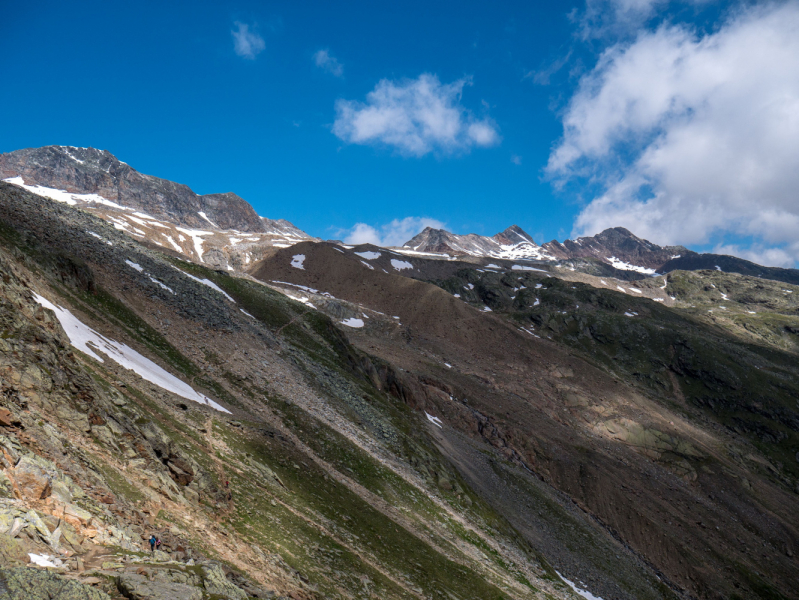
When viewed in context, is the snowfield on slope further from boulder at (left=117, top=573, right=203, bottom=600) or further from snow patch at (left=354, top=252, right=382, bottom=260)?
snow patch at (left=354, top=252, right=382, bottom=260)

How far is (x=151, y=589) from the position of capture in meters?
9.73

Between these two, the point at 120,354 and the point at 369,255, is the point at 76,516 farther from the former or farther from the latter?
the point at 369,255

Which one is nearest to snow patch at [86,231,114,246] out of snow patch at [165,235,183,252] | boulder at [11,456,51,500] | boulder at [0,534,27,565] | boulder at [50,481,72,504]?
boulder at [11,456,51,500]

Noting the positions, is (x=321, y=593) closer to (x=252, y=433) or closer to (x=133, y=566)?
(x=133, y=566)

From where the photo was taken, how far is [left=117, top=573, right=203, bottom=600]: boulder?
9.38 metres

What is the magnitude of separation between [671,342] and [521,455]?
10168cm

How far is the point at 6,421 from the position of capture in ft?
41.4

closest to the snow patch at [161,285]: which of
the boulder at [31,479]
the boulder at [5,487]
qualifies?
the boulder at [31,479]

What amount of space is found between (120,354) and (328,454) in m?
16.3

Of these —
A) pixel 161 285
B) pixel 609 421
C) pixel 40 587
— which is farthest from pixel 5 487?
pixel 609 421

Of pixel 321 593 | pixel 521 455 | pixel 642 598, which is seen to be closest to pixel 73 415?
pixel 321 593

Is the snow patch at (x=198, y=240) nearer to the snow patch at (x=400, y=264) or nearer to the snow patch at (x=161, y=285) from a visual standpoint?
the snow patch at (x=400, y=264)

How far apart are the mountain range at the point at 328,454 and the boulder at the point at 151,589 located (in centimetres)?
8

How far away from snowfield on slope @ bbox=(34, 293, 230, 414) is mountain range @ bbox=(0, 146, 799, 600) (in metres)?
0.23
